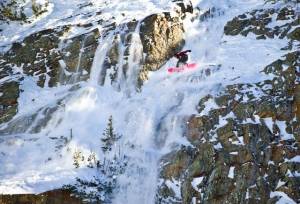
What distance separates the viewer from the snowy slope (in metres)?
16.2

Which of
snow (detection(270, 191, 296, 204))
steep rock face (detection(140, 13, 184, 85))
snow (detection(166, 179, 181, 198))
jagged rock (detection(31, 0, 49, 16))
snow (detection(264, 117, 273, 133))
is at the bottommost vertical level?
snow (detection(166, 179, 181, 198))

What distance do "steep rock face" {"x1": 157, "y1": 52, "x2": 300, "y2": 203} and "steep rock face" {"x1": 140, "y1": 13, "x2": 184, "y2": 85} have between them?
458 centimetres

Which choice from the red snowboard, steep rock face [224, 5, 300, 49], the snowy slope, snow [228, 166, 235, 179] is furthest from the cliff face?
the red snowboard

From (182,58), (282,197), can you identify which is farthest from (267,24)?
(282,197)

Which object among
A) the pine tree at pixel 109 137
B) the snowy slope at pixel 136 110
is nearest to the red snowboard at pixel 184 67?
the snowy slope at pixel 136 110

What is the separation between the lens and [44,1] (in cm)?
2577

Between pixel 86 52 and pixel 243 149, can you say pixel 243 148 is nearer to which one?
pixel 243 149

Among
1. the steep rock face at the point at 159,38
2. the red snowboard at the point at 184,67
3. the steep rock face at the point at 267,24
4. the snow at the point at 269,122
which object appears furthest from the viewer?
the steep rock face at the point at 159,38

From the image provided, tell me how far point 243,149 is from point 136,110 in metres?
4.86

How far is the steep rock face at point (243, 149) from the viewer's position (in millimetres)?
14250

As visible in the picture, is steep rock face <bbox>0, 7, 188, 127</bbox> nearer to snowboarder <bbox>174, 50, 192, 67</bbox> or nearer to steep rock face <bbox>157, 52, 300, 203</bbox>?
snowboarder <bbox>174, 50, 192, 67</bbox>

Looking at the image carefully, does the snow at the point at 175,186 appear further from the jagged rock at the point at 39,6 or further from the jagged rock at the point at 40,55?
the jagged rock at the point at 39,6

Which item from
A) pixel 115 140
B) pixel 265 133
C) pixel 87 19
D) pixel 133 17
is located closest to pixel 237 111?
pixel 265 133

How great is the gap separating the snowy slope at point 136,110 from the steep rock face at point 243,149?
67 centimetres
